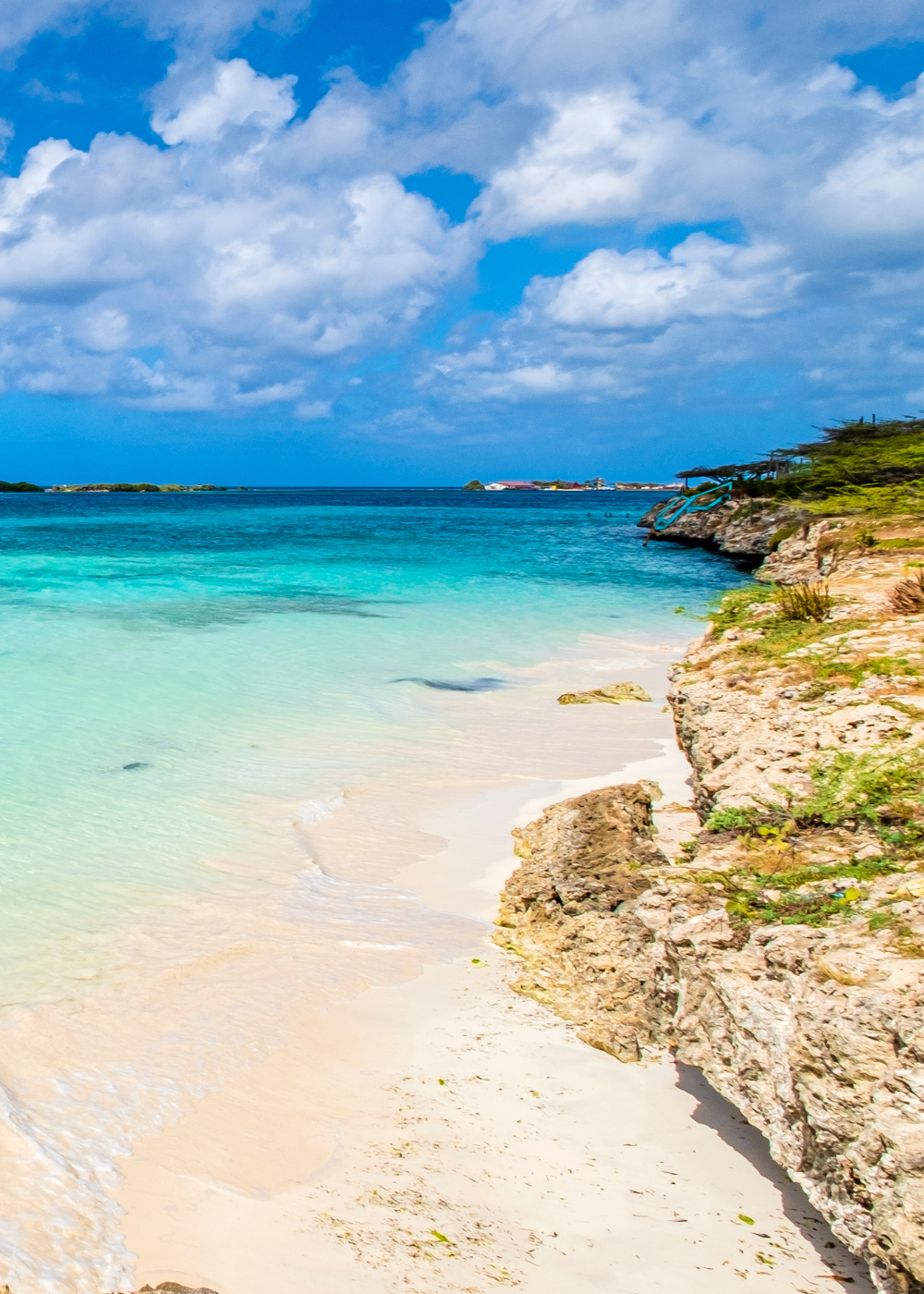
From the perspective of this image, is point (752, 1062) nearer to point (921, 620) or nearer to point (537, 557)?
point (921, 620)

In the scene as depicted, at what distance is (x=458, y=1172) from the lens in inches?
126

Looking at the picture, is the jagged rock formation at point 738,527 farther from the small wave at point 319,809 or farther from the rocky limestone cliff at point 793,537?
the small wave at point 319,809

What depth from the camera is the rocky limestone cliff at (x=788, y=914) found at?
2.54m

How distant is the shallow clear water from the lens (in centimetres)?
625

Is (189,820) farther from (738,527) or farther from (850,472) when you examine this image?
(738,527)

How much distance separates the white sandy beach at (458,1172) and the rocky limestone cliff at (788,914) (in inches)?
11.3

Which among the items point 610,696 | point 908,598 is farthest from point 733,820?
point 610,696

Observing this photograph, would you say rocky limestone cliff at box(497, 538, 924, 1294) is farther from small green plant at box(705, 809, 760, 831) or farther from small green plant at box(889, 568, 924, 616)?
small green plant at box(889, 568, 924, 616)

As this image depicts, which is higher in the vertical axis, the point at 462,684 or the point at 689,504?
the point at 689,504

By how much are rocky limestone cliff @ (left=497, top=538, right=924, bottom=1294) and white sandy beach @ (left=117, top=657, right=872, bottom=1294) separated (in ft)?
0.94

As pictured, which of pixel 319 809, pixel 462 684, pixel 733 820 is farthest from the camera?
pixel 462 684

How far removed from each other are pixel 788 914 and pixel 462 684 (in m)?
9.32

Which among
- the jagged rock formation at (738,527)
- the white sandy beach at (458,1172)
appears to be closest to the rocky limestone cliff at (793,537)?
the jagged rock formation at (738,527)

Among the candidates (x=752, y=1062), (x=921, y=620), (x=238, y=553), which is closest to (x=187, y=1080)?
(x=752, y=1062)
